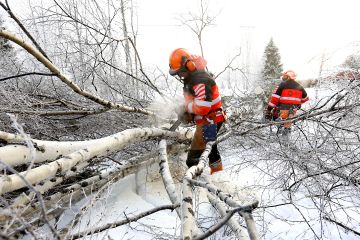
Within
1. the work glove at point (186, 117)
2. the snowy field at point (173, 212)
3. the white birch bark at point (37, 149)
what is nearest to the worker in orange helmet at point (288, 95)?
the snowy field at point (173, 212)

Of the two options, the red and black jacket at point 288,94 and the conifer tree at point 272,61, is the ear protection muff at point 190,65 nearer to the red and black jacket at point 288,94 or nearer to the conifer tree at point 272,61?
the red and black jacket at point 288,94

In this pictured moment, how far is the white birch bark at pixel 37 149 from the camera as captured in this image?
6.93 ft

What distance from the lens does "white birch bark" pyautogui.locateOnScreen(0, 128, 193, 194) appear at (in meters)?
1.80

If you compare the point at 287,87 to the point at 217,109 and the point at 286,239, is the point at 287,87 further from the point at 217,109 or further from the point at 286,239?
the point at 286,239

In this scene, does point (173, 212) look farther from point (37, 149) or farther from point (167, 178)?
point (37, 149)

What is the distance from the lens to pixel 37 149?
2346mm

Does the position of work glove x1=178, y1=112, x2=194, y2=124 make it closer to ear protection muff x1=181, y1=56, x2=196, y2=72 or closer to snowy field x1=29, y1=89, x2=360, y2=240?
ear protection muff x1=181, y1=56, x2=196, y2=72

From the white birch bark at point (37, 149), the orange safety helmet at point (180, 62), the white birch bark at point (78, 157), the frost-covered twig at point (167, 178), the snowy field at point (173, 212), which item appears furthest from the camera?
the orange safety helmet at point (180, 62)

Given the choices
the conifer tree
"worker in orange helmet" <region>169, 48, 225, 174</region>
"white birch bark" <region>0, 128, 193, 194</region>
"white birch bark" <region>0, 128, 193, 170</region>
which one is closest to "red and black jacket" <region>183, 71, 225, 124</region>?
"worker in orange helmet" <region>169, 48, 225, 174</region>

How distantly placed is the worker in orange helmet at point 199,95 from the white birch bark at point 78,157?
478 millimetres

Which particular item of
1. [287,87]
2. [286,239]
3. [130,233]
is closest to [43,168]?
[130,233]

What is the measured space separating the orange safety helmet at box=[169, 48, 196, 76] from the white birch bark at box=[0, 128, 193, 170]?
1315 mm

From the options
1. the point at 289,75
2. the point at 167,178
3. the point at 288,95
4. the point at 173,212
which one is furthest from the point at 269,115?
the point at 167,178

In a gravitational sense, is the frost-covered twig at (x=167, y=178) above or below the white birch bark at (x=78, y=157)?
below
